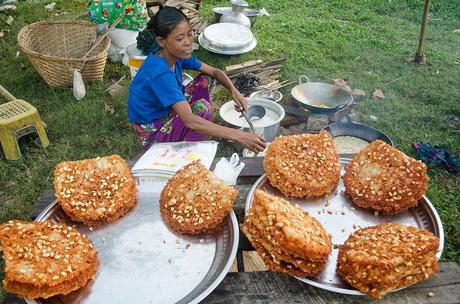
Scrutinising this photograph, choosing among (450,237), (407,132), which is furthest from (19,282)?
(407,132)

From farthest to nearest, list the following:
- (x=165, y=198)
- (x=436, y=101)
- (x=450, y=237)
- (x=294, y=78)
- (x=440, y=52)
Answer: (x=440, y=52) < (x=294, y=78) < (x=436, y=101) < (x=450, y=237) < (x=165, y=198)

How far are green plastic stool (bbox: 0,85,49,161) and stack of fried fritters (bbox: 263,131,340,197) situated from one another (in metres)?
3.51

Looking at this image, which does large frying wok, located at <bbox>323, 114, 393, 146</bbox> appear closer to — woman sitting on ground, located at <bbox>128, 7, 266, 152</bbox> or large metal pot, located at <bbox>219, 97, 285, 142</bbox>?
large metal pot, located at <bbox>219, 97, 285, 142</bbox>

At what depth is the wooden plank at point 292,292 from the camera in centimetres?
236

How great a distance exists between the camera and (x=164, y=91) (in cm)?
381

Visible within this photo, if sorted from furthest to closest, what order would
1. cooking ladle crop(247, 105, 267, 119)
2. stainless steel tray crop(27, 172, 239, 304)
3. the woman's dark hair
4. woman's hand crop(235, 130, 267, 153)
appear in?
1. cooking ladle crop(247, 105, 267, 119)
2. the woman's dark hair
3. woman's hand crop(235, 130, 267, 153)
4. stainless steel tray crop(27, 172, 239, 304)

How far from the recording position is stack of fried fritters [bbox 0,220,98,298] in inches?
84.9

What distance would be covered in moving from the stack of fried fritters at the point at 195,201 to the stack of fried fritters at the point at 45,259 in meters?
0.56

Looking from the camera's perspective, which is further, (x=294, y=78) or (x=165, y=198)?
(x=294, y=78)

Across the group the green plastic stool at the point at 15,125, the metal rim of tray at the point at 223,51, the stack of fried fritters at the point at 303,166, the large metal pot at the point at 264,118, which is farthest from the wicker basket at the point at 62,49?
the stack of fried fritters at the point at 303,166

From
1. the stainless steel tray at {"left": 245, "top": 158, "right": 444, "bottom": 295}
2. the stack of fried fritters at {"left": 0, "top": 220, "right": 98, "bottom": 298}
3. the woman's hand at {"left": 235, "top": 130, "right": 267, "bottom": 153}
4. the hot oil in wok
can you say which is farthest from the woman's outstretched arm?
the hot oil in wok

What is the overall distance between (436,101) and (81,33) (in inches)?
243

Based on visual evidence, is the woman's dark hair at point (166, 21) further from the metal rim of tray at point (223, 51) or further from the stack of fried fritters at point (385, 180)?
the metal rim of tray at point (223, 51)

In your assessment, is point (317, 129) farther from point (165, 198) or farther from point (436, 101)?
point (165, 198)
